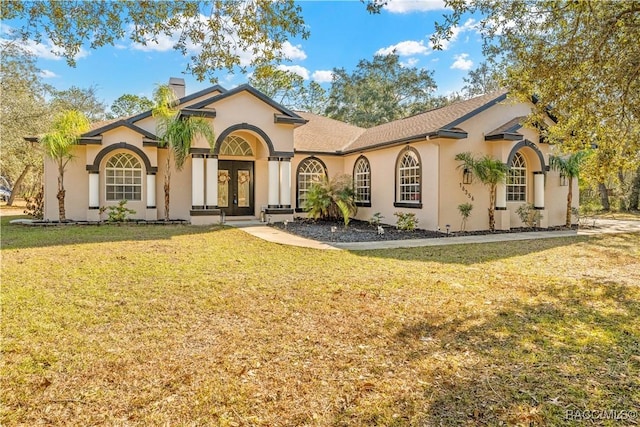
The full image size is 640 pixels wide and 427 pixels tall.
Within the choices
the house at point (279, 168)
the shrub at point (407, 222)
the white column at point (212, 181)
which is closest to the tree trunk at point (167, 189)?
the house at point (279, 168)

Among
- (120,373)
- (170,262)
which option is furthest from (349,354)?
(170,262)

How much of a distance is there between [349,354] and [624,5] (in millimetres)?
7780

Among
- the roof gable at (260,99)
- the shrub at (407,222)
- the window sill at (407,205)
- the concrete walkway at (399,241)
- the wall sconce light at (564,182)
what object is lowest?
the concrete walkway at (399,241)

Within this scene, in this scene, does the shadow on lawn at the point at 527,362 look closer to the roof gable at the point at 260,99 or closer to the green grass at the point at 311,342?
the green grass at the point at 311,342

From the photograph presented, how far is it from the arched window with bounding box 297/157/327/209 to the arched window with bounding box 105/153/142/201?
6926 mm

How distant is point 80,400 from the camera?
312cm

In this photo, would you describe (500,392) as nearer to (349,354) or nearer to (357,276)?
(349,354)

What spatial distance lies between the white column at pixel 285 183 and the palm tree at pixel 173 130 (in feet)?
10.3

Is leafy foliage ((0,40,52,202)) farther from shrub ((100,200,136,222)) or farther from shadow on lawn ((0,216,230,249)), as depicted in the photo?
shadow on lawn ((0,216,230,249))

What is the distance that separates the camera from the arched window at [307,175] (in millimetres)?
18531

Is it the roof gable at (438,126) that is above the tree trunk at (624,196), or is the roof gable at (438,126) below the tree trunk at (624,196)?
above

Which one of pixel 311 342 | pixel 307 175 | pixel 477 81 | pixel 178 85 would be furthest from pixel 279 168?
pixel 477 81

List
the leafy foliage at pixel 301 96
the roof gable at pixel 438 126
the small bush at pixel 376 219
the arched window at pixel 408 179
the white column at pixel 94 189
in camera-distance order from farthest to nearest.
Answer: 1. the leafy foliage at pixel 301 96
2. the small bush at pixel 376 219
3. the white column at pixel 94 189
4. the arched window at pixel 408 179
5. the roof gable at pixel 438 126

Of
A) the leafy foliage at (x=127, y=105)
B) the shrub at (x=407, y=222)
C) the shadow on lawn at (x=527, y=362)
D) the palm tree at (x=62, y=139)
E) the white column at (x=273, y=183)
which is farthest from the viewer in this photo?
the leafy foliage at (x=127, y=105)
